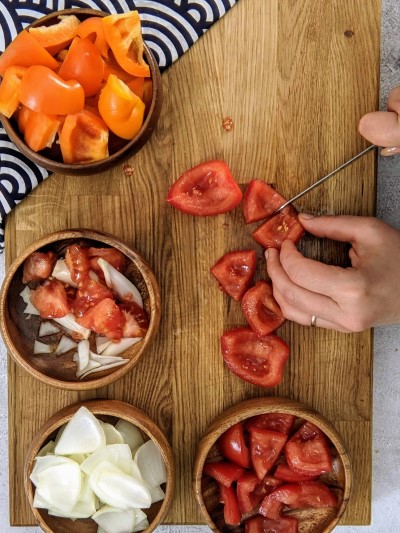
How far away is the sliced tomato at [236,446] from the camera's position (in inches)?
52.1

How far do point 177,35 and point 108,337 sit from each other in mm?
629

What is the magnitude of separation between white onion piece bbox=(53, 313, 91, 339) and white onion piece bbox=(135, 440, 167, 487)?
0.25 meters

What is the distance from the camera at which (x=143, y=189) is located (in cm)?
136

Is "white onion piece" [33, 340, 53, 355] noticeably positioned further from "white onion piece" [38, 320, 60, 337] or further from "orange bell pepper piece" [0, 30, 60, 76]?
"orange bell pepper piece" [0, 30, 60, 76]

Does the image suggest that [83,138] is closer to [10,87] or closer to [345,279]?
[10,87]

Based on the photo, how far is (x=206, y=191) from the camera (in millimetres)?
1316

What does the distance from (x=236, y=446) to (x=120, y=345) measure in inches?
12.3

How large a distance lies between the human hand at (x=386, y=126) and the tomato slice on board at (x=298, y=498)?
690 millimetres

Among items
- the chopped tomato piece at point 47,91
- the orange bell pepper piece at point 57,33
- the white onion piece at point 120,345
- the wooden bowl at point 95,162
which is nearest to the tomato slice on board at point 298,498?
the white onion piece at point 120,345

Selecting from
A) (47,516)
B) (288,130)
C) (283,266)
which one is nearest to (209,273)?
(283,266)

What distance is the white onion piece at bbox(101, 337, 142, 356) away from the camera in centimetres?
130

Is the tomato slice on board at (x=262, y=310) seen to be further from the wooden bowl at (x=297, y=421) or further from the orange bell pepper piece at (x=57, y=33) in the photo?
the orange bell pepper piece at (x=57, y=33)

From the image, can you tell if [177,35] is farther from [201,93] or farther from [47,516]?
[47,516]

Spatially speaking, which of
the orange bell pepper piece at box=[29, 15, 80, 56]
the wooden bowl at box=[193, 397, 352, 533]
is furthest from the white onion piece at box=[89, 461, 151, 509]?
the orange bell pepper piece at box=[29, 15, 80, 56]
